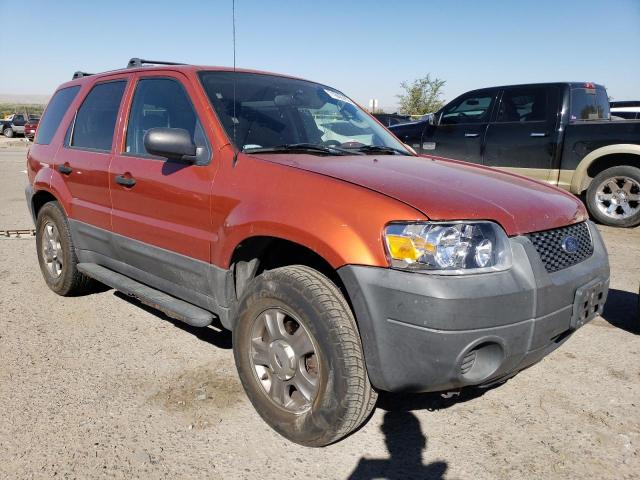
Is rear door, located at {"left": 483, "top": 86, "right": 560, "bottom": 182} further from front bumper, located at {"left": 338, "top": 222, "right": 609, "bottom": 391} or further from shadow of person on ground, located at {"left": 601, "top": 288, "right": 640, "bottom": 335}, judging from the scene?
front bumper, located at {"left": 338, "top": 222, "right": 609, "bottom": 391}

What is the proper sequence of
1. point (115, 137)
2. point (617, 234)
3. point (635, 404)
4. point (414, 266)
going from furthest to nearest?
1. point (617, 234)
2. point (115, 137)
3. point (635, 404)
4. point (414, 266)

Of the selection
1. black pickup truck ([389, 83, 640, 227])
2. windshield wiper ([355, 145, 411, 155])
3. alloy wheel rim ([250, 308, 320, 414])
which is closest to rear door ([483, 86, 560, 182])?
black pickup truck ([389, 83, 640, 227])

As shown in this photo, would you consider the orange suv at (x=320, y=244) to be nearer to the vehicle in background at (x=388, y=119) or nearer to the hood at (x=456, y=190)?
the hood at (x=456, y=190)

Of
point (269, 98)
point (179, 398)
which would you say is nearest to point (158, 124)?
point (269, 98)

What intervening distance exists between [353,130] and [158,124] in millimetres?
1298

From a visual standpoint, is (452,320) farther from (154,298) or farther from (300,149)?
(154,298)

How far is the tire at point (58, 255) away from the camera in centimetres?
421

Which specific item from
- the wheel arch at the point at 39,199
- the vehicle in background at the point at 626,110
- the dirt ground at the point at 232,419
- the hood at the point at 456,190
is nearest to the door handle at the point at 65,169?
the wheel arch at the point at 39,199

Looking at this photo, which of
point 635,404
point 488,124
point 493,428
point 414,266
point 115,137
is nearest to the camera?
point 414,266

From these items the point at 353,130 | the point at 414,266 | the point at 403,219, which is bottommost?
the point at 414,266

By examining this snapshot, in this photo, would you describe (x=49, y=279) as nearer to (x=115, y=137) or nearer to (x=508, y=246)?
(x=115, y=137)

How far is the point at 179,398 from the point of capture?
2.89 meters

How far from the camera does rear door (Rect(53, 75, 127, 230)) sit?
368cm

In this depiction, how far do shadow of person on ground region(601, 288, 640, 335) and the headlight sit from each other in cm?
239
